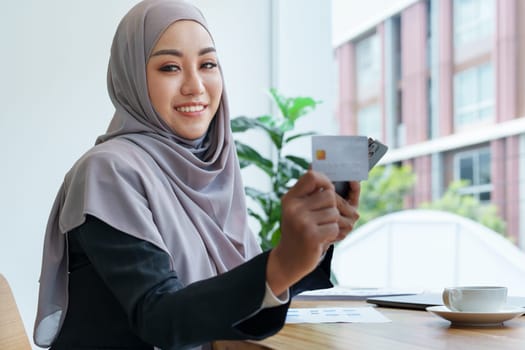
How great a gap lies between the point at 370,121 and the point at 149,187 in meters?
12.7

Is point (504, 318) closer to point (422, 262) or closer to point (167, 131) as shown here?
point (167, 131)

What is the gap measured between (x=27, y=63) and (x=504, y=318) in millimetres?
2166

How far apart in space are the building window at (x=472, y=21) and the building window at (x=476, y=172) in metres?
1.68

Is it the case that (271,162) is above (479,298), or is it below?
above

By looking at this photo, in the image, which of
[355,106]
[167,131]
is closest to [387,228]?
[167,131]

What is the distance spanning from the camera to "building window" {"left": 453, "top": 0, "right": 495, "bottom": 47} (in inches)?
Result: 423

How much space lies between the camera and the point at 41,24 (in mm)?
2809

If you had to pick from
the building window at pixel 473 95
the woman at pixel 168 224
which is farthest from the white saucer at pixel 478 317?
the building window at pixel 473 95

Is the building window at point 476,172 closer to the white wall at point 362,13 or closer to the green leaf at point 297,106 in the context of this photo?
the white wall at point 362,13

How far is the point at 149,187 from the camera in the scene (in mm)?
1154

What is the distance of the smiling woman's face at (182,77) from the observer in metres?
1.30

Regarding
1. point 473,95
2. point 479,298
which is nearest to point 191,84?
point 479,298

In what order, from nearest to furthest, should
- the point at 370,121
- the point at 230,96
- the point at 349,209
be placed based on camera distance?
the point at 349,209 < the point at 230,96 < the point at 370,121

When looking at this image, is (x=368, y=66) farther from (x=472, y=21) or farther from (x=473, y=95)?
(x=473, y=95)
